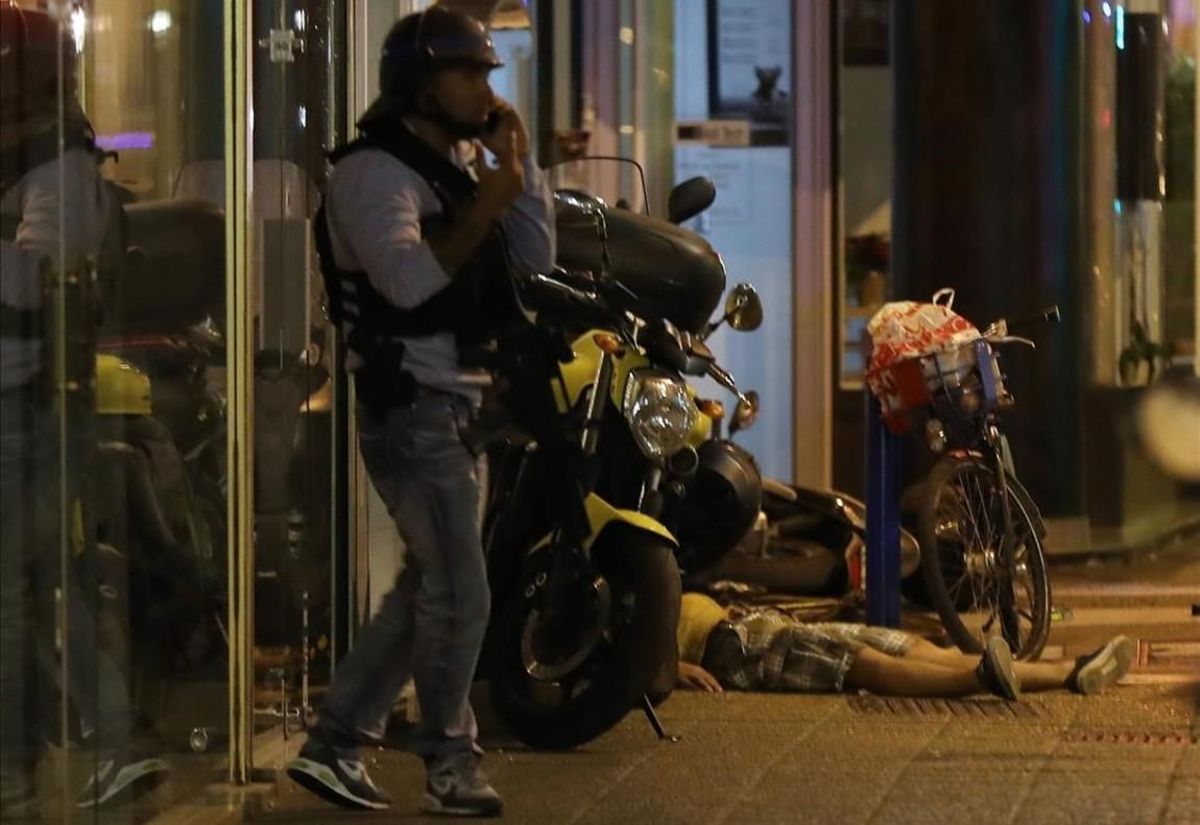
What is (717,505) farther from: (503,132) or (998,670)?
(503,132)

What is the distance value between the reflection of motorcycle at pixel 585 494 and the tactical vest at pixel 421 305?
0.77 ft

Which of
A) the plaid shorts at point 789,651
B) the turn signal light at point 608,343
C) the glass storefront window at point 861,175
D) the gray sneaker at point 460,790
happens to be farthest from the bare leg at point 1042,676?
the glass storefront window at point 861,175

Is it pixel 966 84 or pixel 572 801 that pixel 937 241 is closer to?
pixel 966 84

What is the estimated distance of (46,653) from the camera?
4.97 metres

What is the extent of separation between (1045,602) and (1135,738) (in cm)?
135

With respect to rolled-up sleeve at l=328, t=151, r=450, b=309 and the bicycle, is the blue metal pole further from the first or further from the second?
rolled-up sleeve at l=328, t=151, r=450, b=309

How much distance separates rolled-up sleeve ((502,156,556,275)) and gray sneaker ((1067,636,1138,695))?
263cm

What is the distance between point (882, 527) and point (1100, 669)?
107cm

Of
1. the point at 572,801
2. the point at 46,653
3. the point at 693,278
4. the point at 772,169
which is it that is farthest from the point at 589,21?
the point at 46,653

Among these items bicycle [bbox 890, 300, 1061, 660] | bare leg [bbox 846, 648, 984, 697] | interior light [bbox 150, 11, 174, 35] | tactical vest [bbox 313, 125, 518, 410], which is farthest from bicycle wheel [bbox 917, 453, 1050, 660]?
interior light [bbox 150, 11, 174, 35]

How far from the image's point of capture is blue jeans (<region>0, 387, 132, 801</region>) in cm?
485

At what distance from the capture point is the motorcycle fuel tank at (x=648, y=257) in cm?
727

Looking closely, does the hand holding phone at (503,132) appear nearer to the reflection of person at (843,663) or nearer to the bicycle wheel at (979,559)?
the reflection of person at (843,663)

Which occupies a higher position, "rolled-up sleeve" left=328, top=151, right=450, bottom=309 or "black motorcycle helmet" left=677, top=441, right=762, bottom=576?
"rolled-up sleeve" left=328, top=151, right=450, bottom=309
